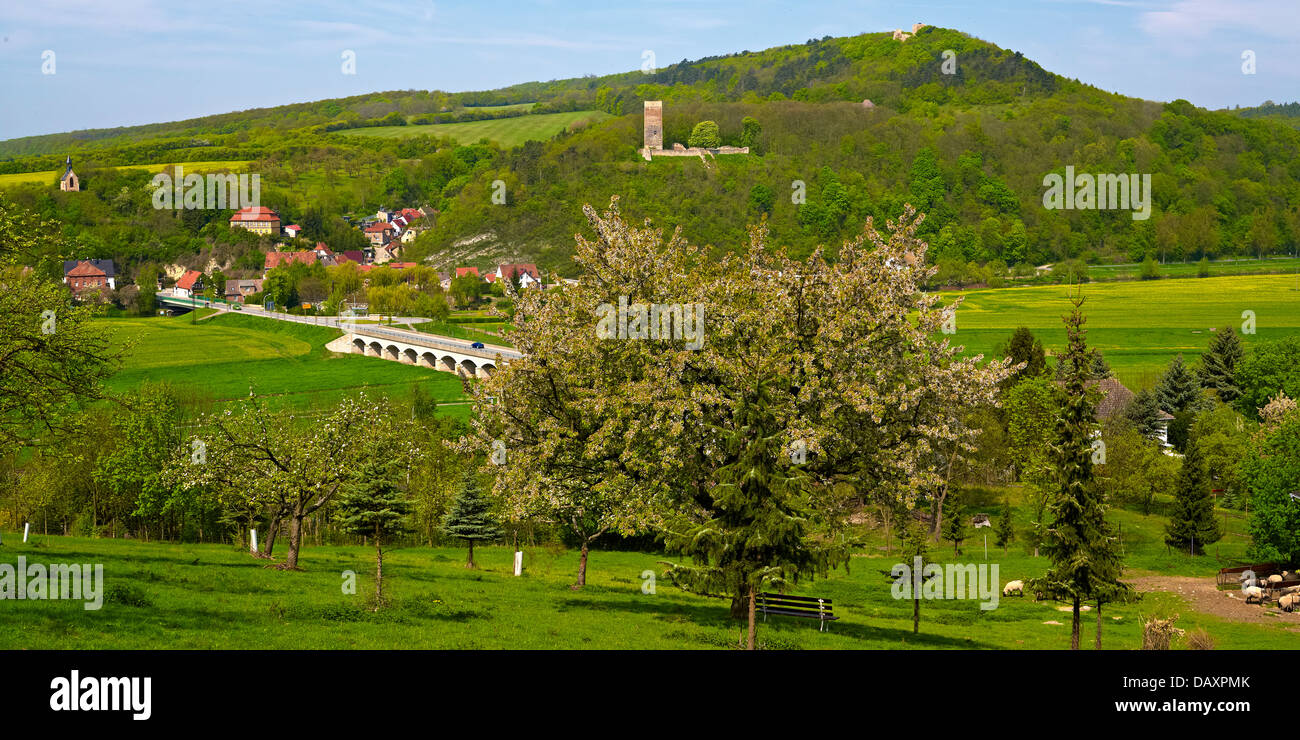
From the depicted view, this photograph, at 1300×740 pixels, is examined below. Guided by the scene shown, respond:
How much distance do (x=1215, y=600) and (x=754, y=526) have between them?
28878 mm

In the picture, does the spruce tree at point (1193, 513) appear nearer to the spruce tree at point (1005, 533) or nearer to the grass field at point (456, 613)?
the spruce tree at point (1005, 533)

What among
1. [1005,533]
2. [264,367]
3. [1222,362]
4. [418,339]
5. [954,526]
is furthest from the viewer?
[418,339]

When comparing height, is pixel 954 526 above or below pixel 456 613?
below

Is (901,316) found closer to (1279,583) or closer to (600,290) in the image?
(600,290)

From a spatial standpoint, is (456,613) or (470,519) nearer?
(456,613)

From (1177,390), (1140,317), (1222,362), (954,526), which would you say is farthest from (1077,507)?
(1140,317)

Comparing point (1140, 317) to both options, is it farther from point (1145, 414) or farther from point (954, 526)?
point (954, 526)

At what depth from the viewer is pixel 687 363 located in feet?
90.1

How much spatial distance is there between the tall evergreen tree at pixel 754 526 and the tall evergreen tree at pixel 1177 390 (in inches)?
3036

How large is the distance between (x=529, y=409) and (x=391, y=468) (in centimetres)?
1195

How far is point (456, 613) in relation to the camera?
26484 mm

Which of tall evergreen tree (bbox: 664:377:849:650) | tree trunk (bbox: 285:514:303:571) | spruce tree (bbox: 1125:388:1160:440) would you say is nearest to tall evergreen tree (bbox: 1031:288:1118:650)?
tall evergreen tree (bbox: 664:377:849:650)

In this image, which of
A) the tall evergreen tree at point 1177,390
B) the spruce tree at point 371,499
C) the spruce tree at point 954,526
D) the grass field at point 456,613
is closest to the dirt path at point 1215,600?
the grass field at point 456,613
